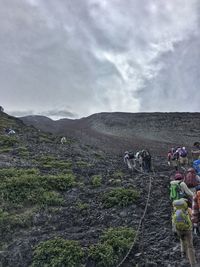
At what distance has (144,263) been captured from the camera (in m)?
11.0

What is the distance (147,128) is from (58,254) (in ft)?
215

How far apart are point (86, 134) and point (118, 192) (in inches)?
2220

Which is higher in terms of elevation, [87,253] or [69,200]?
[69,200]

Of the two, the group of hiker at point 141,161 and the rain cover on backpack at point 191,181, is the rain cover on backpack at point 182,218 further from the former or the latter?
the group of hiker at point 141,161

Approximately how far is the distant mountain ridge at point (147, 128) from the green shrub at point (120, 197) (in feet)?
130

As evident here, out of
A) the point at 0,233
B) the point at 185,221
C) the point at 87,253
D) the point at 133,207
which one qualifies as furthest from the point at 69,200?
the point at 185,221

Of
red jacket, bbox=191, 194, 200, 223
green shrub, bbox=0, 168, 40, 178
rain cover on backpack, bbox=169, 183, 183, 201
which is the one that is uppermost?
green shrub, bbox=0, 168, 40, 178

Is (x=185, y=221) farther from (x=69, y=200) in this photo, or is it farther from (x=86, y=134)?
(x=86, y=134)

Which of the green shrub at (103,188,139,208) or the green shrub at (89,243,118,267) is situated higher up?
the green shrub at (103,188,139,208)

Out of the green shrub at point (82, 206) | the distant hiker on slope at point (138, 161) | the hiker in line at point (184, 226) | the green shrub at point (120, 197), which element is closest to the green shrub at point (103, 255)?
the hiker in line at point (184, 226)

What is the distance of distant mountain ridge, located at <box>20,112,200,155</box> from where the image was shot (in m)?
64.2

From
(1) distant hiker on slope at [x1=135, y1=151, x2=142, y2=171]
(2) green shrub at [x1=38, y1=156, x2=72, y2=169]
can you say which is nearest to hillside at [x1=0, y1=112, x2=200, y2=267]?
(2) green shrub at [x1=38, y1=156, x2=72, y2=169]

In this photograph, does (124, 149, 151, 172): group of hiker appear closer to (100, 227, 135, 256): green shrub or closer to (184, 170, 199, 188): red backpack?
(100, 227, 135, 256): green shrub

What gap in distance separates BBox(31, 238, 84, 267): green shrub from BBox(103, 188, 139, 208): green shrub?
427cm
